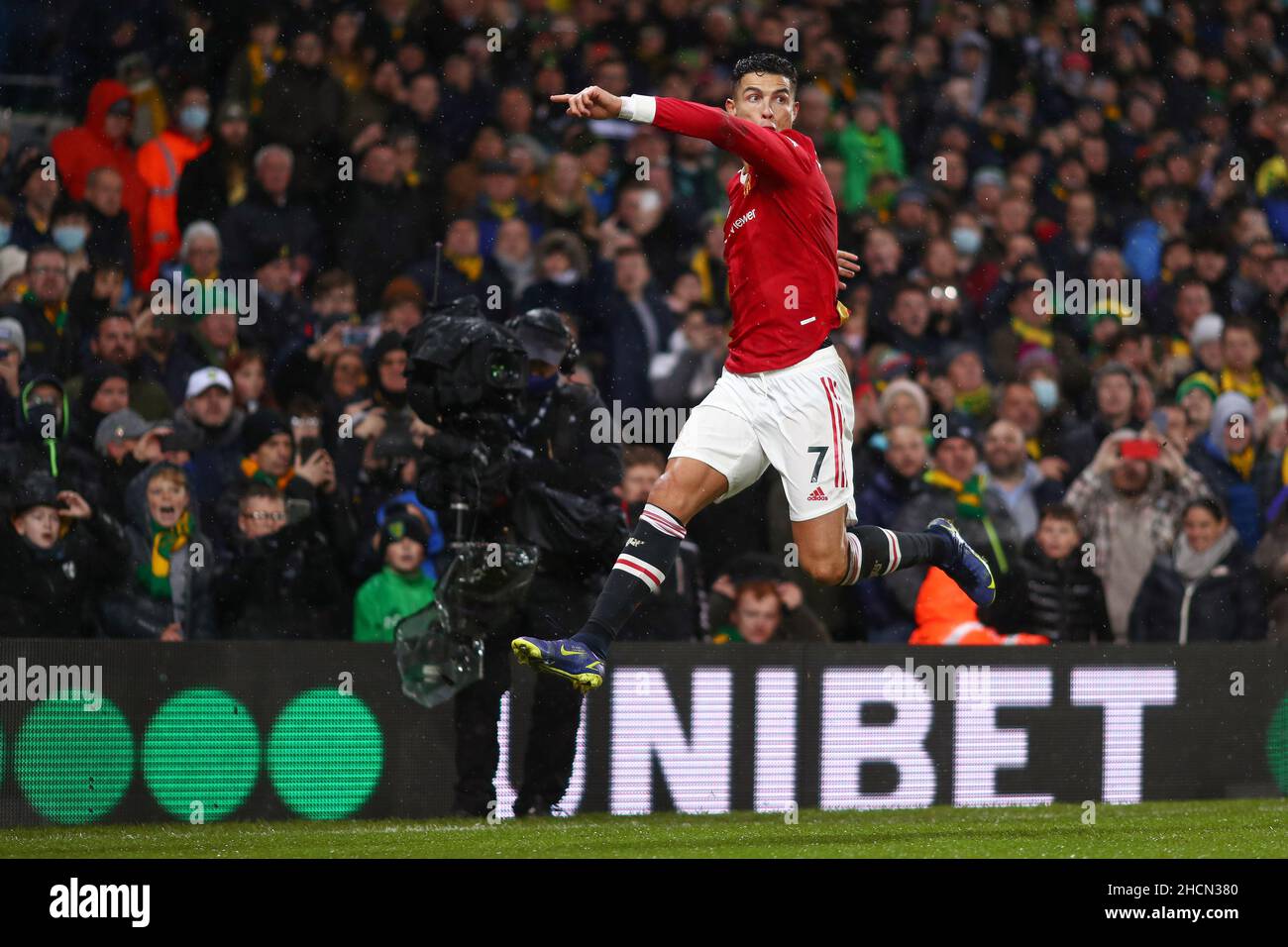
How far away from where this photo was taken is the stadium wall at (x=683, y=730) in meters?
8.30

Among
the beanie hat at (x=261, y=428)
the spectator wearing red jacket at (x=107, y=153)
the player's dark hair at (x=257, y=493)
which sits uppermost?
the spectator wearing red jacket at (x=107, y=153)

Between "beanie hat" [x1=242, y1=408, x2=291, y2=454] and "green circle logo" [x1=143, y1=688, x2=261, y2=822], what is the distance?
1462 mm

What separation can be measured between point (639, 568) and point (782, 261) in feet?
3.87

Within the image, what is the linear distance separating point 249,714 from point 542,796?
128 centimetres

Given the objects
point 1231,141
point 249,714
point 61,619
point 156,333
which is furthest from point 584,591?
point 1231,141

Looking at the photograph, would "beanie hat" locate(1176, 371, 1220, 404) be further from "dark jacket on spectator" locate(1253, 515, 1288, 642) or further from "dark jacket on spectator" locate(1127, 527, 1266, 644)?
"dark jacket on spectator" locate(1127, 527, 1266, 644)

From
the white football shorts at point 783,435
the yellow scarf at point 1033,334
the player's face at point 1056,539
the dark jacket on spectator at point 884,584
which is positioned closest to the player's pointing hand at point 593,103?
the white football shorts at point 783,435

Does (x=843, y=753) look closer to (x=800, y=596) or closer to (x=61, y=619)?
(x=800, y=596)

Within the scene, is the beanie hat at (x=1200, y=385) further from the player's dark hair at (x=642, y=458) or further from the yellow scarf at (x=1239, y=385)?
the player's dark hair at (x=642, y=458)

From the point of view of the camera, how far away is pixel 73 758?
828 cm

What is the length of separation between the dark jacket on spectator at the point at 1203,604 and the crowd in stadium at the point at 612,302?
2cm

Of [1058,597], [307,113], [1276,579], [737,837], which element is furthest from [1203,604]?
[307,113]

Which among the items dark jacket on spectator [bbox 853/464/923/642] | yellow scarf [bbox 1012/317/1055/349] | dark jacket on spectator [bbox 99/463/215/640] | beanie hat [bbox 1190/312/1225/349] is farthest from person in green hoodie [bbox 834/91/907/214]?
dark jacket on spectator [bbox 99/463/215/640]

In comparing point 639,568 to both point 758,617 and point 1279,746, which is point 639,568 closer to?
point 758,617
